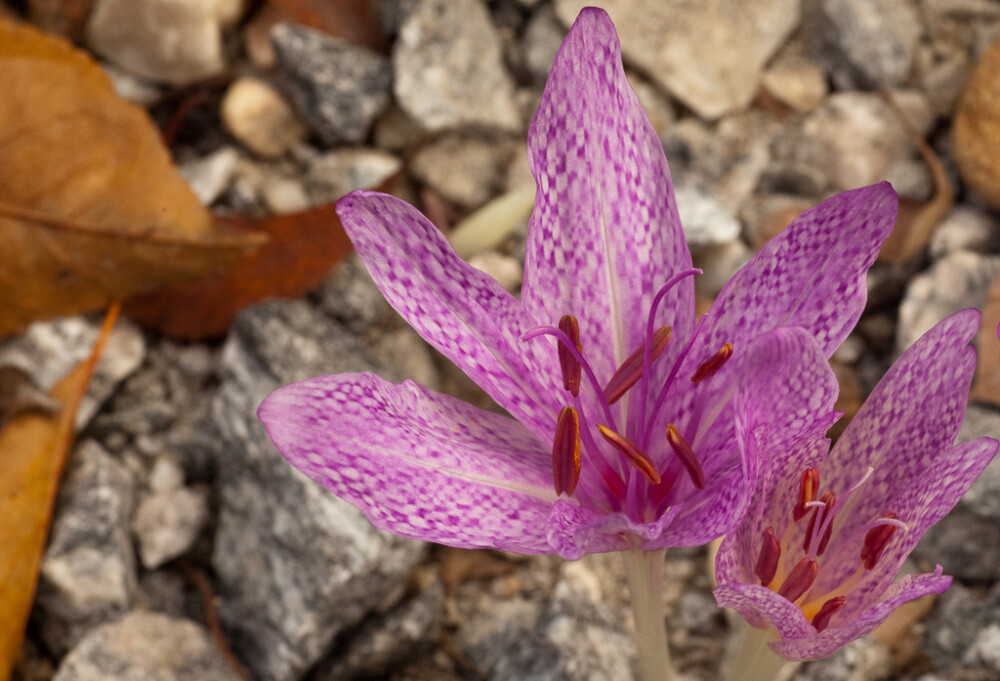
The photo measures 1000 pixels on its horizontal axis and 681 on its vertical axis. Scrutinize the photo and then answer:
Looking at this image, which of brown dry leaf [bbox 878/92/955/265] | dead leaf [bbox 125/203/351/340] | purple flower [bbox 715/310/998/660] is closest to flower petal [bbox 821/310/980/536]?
purple flower [bbox 715/310/998/660]

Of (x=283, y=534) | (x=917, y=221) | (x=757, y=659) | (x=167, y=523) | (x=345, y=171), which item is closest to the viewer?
(x=757, y=659)

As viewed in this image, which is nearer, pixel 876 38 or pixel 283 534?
pixel 283 534

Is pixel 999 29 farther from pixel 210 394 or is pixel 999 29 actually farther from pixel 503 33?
pixel 210 394

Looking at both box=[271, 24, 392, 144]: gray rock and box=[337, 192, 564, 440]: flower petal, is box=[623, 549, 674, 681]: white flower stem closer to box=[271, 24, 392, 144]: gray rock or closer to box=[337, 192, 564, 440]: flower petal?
box=[337, 192, 564, 440]: flower petal

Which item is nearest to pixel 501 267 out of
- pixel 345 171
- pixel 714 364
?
pixel 345 171

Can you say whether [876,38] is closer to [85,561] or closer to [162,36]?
[162,36]

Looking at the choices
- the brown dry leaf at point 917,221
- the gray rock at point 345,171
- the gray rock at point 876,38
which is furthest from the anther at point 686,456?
the gray rock at point 876,38
